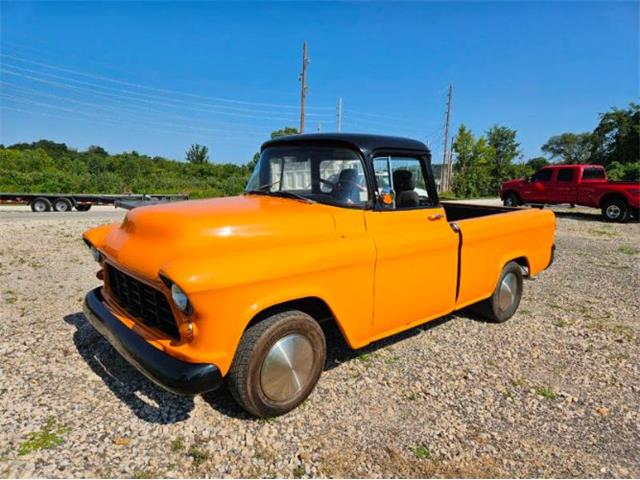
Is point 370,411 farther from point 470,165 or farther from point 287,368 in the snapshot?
point 470,165

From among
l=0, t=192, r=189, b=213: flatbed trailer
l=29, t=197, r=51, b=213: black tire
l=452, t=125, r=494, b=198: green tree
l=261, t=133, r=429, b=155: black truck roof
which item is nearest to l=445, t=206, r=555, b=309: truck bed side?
l=261, t=133, r=429, b=155: black truck roof

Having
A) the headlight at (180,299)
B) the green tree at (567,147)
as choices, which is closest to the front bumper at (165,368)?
the headlight at (180,299)

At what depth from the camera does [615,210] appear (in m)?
15.1

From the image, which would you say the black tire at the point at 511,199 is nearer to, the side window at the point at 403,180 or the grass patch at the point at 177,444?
the side window at the point at 403,180

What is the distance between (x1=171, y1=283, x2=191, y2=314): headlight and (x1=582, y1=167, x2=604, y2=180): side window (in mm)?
17651

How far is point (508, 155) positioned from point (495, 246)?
39771 mm

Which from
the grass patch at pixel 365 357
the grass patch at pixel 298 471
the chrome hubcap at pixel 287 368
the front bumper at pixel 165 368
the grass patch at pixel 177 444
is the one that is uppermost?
the front bumper at pixel 165 368

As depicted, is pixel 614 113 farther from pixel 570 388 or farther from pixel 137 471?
pixel 137 471

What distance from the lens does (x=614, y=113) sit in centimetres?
3678

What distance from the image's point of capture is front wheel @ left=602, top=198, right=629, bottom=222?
14.9 meters

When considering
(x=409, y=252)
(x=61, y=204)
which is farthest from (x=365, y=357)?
(x=61, y=204)

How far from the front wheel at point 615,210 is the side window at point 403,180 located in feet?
49.4

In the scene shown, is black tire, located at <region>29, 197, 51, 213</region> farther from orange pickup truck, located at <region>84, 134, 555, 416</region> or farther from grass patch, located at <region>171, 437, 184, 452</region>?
grass patch, located at <region>171, 437, 184, 452</region>

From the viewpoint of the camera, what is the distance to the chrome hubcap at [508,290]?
15.1ft
